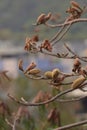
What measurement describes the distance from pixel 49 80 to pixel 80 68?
119 mm

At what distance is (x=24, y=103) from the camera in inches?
75.8

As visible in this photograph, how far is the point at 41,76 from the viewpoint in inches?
78.1

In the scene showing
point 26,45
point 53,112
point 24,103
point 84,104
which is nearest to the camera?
point 24,103

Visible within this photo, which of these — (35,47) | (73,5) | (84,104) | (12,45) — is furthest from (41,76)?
(12,45)

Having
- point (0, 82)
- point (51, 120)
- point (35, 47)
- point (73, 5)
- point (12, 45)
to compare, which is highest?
point (73, 5)

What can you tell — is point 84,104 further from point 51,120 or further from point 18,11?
point 18,11

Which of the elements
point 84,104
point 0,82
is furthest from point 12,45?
point 0,82

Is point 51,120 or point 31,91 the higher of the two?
point 51,120

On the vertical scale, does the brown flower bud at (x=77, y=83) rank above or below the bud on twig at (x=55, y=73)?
below

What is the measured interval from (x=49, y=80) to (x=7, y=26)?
214 feet

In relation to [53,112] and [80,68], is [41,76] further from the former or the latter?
[53,112]

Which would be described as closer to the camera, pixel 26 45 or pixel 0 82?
pixel 26 45

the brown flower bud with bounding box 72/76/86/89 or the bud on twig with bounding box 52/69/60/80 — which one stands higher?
→ the bud on twig with bounding box 52/69/60/80

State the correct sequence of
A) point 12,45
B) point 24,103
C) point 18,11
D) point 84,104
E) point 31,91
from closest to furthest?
point 24,103 < point 31,91 < point 84,104 < point 12,45 < point 18,11
